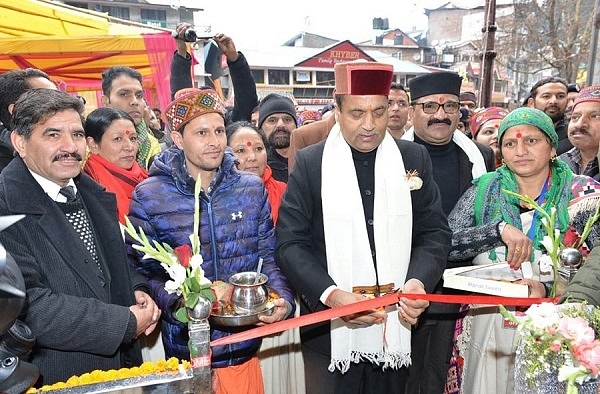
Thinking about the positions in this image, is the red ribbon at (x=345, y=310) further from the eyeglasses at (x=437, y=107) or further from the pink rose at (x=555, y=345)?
the eyeglasses at (x=437, y=107)

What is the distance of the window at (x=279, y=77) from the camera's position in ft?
105

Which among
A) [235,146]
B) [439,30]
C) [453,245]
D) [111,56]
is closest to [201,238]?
[235,146]

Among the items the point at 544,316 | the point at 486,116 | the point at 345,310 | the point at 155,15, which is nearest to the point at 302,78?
the point at 155,15

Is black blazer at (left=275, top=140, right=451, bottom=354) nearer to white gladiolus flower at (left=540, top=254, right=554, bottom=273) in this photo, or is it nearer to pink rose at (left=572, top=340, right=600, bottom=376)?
white gladiolus flower at (left=540, top=254, right=554, bottom=273)

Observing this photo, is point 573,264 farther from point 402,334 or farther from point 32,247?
point 32,247

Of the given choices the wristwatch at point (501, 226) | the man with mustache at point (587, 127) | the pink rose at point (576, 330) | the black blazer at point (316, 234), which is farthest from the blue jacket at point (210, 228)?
the man with mustache at point (587, 127)

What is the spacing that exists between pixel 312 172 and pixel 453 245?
99 centimetres

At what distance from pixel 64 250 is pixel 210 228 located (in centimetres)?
73

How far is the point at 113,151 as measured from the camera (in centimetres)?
347

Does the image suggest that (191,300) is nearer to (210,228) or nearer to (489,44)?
(210,228)

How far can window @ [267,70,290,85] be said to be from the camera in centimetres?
3198

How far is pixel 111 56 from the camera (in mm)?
8648

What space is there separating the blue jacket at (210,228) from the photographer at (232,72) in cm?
211

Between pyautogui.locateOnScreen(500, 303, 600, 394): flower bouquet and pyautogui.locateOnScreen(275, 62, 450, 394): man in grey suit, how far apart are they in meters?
0.92
